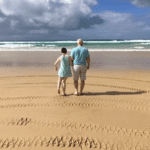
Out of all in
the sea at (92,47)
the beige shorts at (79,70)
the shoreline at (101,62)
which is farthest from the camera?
the sea at (92,47)

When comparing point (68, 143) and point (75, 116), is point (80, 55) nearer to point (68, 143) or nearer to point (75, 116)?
point (75, 116)

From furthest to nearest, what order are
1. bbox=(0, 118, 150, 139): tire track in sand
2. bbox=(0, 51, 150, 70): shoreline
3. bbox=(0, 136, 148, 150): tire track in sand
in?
bbox=(0, 51, 150, 70): shoreline
bbox=(0, 118, 150, 139): tire track in sand
bbox=(0, 136, 148, 150): tire track in sand

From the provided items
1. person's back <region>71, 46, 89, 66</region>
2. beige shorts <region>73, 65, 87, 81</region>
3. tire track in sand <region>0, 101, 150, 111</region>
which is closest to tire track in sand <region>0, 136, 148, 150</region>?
tire track in sand <region>0, 101, 150, 111</region>

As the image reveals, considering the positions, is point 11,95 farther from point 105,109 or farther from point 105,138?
point 105,138

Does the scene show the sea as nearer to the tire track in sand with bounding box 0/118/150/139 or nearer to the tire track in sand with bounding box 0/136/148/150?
the tire track in sand with bounding box 0/118/150/139

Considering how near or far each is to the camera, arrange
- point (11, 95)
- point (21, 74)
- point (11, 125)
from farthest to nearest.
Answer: point (21, 74) → point (11, 95) → point (11, 125)

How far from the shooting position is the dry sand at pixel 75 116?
286 centimetres

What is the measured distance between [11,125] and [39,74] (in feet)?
16.2

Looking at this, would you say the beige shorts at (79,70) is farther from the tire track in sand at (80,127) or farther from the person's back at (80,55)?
the tire track in sand at (80,127)

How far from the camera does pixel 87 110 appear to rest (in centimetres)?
411

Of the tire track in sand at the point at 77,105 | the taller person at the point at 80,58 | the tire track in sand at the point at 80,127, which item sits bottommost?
the tire track in sand at the point at 80,127

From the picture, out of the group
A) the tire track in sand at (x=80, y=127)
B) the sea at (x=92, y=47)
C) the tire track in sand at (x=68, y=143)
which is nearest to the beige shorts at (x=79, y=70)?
the tire track in sand at (x=80, y=127)

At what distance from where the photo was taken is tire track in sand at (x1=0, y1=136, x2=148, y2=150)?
2.74 metres

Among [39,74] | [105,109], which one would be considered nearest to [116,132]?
[105,109]
